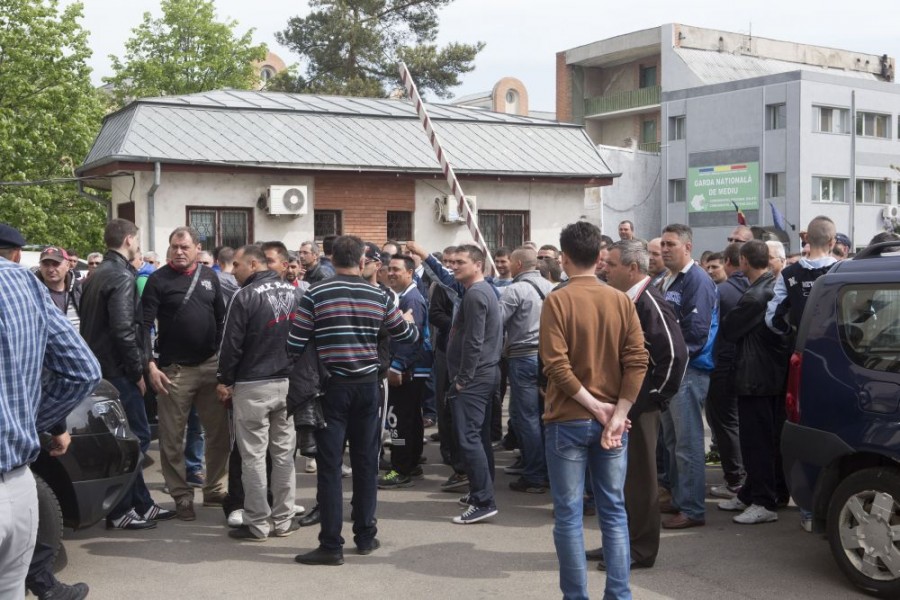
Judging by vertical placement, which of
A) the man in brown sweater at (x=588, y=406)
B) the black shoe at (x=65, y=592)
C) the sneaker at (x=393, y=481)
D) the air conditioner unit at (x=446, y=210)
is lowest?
the sneaker at (x=393, y=481)

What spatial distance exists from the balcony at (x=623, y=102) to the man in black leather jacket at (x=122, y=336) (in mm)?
53895

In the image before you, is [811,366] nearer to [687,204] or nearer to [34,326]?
[34,326]

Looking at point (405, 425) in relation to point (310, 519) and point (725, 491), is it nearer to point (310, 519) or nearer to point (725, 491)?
point (310, 519)

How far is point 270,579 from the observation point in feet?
20.5

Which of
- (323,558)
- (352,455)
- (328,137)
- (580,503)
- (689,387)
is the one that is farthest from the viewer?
(328,137)

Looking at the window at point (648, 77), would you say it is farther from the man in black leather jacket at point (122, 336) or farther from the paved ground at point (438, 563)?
the man in black leather jacket at point (122, 336)

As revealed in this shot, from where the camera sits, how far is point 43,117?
32.0 m

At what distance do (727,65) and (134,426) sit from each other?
56.3m

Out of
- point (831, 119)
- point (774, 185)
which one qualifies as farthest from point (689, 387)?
point (831, 119)

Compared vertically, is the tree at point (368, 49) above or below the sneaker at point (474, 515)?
above

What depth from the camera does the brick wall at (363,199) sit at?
20.3 metres

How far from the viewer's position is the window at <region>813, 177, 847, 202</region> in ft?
165

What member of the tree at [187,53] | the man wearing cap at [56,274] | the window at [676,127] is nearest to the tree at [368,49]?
the tree at [187,53]

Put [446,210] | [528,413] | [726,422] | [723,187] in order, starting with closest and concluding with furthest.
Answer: [726,422] < [528,413] < [446,210] < [723,187]
